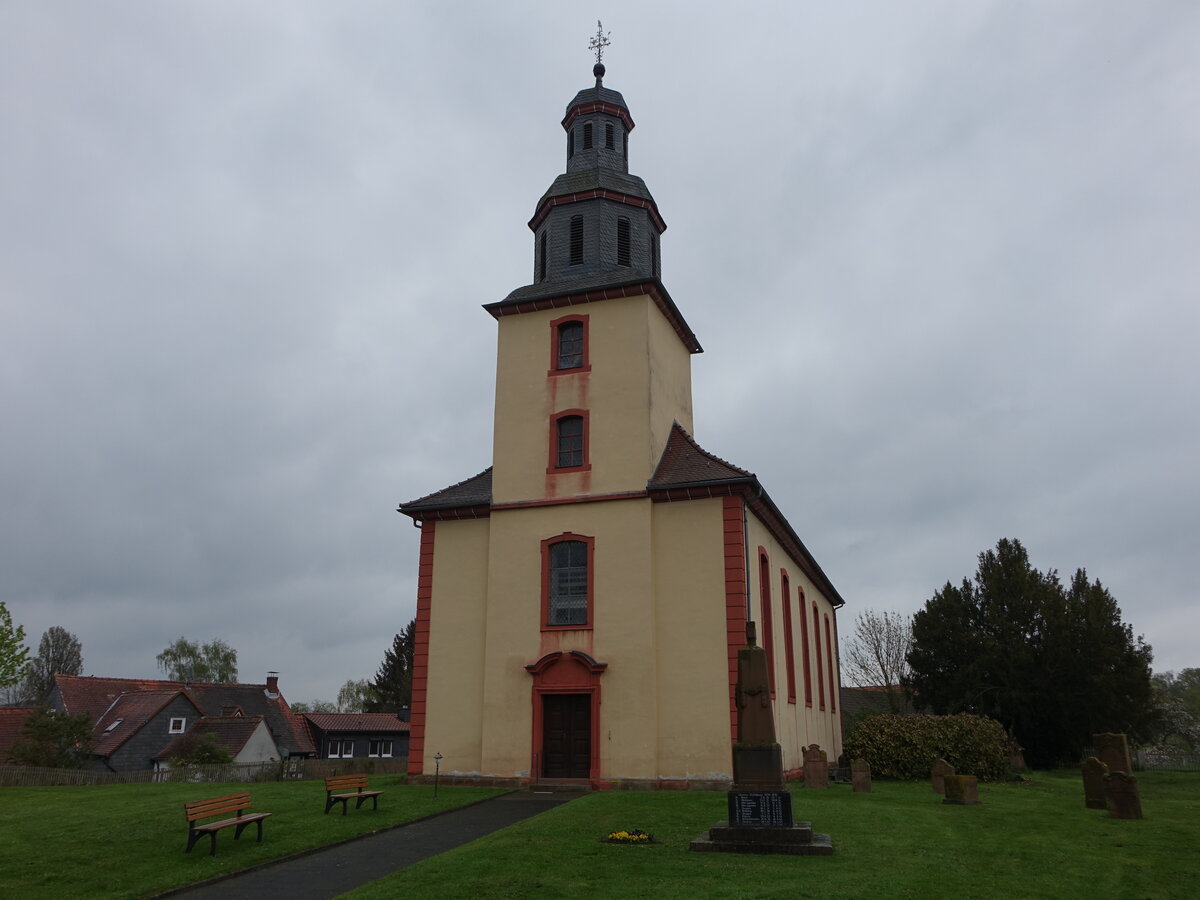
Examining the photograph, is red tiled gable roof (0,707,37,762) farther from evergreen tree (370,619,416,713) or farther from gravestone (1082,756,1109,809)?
gravestone (1082,756,1109,809)

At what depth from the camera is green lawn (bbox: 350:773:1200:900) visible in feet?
31.8

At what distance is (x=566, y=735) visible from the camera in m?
21.1

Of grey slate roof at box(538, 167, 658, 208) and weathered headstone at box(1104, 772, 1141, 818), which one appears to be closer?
weathered headstone at box(1104, 772, 1141, 818)

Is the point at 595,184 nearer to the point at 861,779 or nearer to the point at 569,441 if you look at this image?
the point at 569,441

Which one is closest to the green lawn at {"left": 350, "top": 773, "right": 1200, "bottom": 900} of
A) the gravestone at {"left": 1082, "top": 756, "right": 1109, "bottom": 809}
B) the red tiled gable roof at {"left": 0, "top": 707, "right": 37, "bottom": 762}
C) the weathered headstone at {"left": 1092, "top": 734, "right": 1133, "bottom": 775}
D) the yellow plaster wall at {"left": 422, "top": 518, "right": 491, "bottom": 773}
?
the gravestone at {"left": 1082, "top": 756, "right": 1109, "bottom": 809}

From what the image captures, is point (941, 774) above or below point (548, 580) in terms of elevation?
below

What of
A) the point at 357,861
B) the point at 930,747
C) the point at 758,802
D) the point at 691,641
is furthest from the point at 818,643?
the point at 357,861

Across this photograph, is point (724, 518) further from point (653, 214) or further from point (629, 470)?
point (653, 214)

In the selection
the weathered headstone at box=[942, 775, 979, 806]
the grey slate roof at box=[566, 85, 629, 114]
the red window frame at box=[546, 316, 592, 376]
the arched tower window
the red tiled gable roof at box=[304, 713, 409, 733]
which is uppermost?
the grey slate roof at box=[566, 85, 629, 114]

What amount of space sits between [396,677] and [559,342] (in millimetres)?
51562

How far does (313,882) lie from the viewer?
10.7 m

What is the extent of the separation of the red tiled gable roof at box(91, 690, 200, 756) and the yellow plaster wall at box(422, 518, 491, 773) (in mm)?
29868

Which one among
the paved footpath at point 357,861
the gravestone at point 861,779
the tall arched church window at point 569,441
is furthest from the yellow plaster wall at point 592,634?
the gravestone at point 861,779

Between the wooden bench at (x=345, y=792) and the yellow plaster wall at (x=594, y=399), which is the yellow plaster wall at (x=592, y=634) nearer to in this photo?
the yellow plaster wall at (x=594, y=399)
